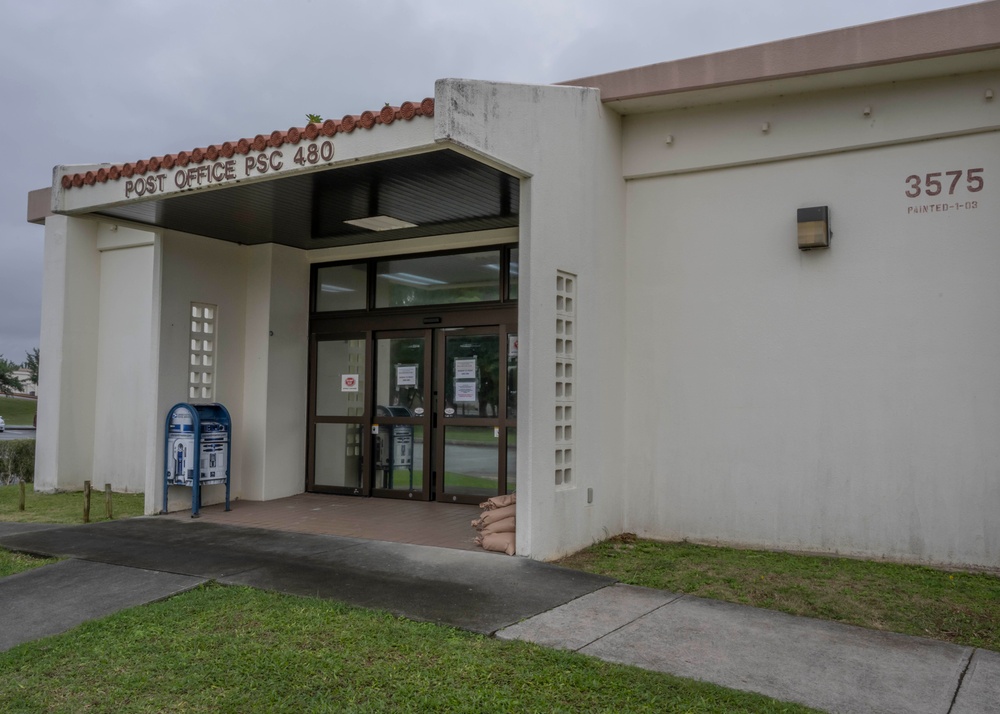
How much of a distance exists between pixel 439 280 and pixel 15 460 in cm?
937

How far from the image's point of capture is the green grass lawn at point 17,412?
159ft

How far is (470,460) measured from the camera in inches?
374

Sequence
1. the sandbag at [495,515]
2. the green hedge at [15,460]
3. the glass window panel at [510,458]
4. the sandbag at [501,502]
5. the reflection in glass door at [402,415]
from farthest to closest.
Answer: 1. the green hedge at [15,460]
2. the reflection in glass door at [402,415]
3. the glass window panel at [510,458]
4. the sandbag at [501,502]
5. the sandbag at [495,515]

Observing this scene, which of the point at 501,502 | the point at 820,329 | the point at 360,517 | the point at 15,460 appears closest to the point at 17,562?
the point at 360,517

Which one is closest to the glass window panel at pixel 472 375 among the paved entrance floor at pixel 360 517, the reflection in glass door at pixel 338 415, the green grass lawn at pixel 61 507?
the paved entrance floor at pixel 360 517

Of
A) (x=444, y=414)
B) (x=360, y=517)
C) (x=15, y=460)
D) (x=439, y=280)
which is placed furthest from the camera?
(x=15, y=460)

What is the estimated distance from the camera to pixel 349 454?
34.2 feet

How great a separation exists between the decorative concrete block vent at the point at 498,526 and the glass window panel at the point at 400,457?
2.15 meters

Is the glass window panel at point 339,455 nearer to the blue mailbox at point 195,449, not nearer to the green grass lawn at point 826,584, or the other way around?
the blue mailbox at point 195,449

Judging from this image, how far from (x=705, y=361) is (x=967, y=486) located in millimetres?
2458

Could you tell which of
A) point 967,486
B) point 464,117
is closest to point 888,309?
point 967,486

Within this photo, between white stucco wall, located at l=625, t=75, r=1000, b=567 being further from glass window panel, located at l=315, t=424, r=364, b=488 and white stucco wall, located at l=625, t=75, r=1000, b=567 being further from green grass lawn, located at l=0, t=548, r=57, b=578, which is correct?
green grass lawn, located at l=0, t=548, r=57, b=578

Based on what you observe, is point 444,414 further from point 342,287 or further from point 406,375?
point 342,287

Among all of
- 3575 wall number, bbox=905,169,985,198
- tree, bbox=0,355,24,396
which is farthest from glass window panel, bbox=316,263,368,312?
tree, bbox=0,355,24,396
